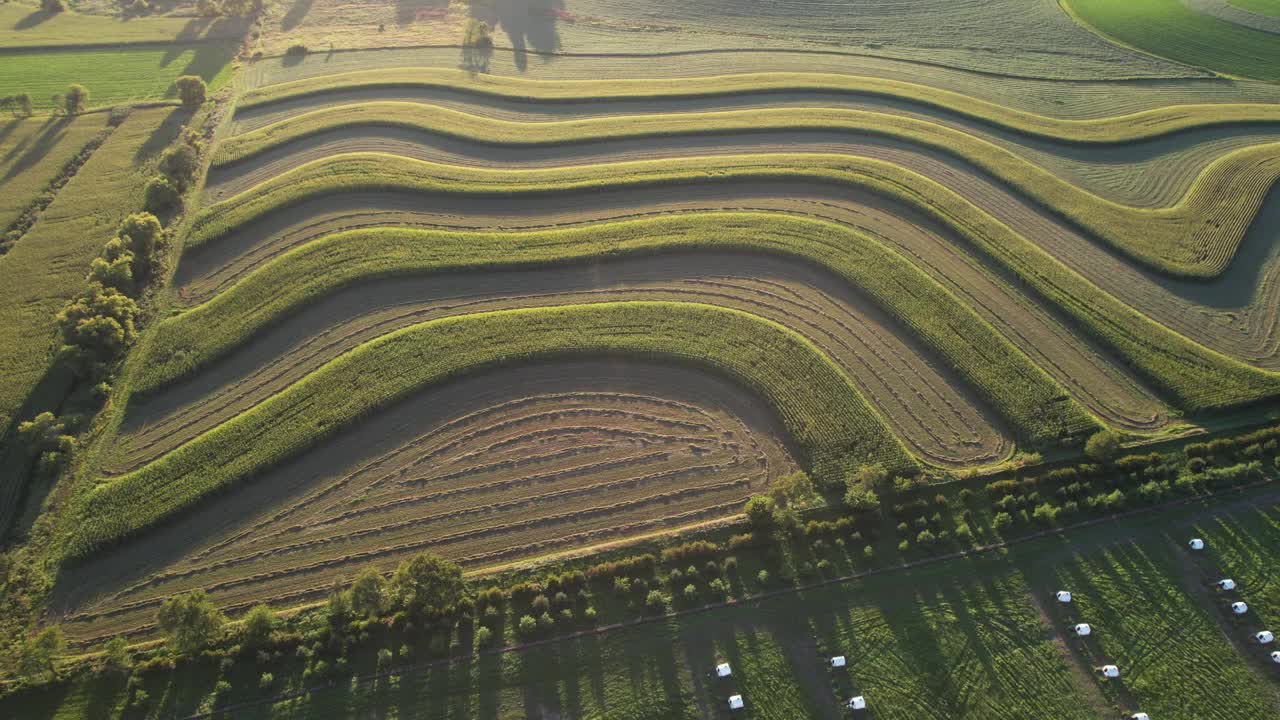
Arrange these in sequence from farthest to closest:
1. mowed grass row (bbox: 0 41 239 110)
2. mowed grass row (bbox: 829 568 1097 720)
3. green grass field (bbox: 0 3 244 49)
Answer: green grass field (bbox: 0 3 244 49) < mowed grass row (bbox: 0 41 239 110) < mowed grass row (bbox: 829 568 1097 720)

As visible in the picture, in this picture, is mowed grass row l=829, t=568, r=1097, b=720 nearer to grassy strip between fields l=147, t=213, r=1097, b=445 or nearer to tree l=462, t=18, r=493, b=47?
grassy strip between fields l=147, t=213, r=1097, b=445

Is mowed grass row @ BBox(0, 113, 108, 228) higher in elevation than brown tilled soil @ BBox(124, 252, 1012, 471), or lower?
higher

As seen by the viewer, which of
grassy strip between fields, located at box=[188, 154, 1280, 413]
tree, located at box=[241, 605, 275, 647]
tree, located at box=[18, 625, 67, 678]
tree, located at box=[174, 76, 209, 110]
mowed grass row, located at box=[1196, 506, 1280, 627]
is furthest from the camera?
tree, located at box=[174, 76, 209, 110]

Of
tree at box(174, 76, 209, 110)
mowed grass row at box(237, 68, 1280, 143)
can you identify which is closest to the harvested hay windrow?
mowed grass row at box(237, 68, 1280, 143)

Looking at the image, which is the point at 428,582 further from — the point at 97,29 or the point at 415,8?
the point at 97,29

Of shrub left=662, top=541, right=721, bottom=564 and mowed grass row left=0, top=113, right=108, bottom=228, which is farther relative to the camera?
mowed grass row left=0, top=113, right=108, bottom=228

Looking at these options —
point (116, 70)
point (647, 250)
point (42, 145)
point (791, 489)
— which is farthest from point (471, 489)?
point (116, 70)

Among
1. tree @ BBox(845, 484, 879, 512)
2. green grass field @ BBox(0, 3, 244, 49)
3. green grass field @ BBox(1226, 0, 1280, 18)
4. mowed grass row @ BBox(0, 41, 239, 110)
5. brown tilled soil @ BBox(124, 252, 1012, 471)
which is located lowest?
tree @ BBox(845, 484, 879, 512)
